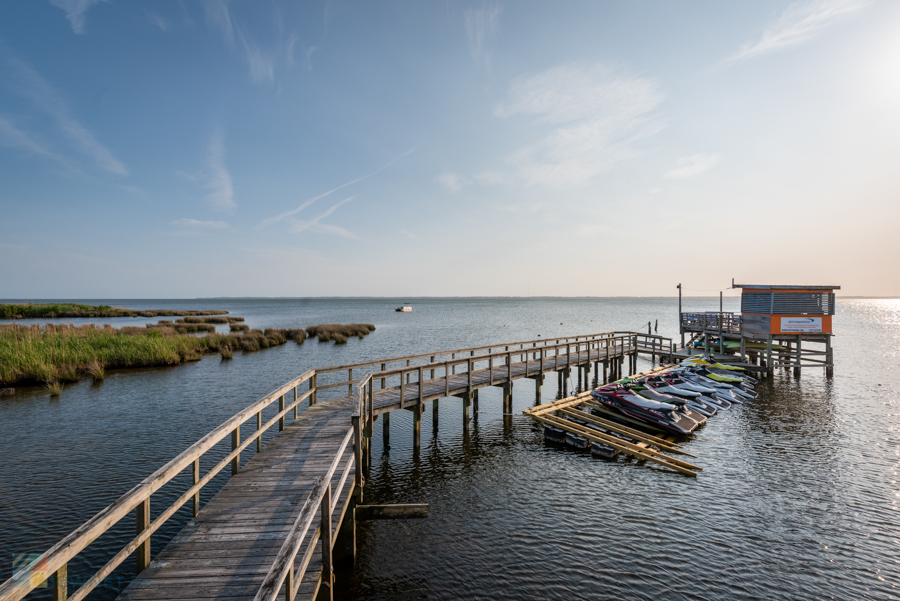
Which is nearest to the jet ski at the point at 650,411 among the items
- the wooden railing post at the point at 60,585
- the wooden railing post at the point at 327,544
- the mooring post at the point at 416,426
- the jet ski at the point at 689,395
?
the jet ski at the point at 689,395

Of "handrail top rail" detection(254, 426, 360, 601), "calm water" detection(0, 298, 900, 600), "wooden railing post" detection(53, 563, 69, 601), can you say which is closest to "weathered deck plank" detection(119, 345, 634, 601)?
"handrail top rail" detection(254, 426, 360, 601)

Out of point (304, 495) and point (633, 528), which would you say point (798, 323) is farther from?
point (304, 495)

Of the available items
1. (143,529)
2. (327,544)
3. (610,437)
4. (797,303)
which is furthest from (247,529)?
(797,303)

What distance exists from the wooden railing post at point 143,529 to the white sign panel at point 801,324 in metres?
30.4

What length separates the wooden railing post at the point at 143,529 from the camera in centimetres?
463

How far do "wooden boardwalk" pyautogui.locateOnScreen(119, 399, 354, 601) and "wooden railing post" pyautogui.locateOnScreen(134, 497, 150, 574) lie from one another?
3.8 inches

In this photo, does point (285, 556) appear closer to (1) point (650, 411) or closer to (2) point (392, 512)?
(2) point (392, 512)

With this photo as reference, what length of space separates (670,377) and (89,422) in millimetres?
24509

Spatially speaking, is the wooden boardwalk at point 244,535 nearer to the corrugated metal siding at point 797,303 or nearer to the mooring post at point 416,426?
the mooring post at point 416,426

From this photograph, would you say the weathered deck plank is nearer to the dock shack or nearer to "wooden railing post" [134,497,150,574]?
"wooden railing post" [134,497,150,574]

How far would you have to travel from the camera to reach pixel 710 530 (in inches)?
339

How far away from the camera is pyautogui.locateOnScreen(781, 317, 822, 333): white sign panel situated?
24.0m

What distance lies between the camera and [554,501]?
980cm

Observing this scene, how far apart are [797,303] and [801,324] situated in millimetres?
1242
